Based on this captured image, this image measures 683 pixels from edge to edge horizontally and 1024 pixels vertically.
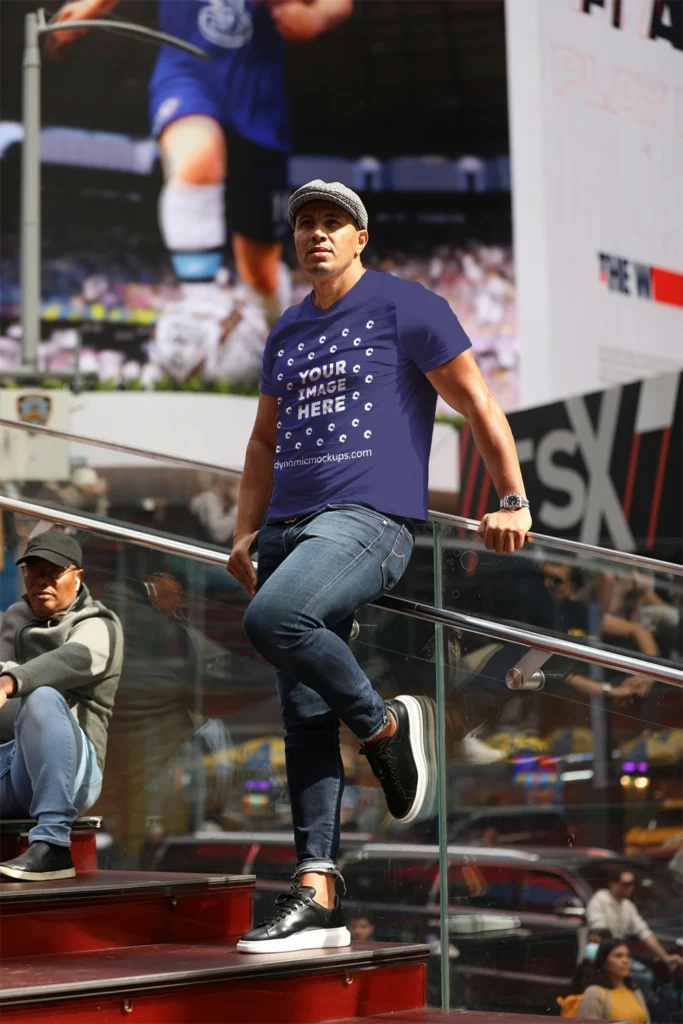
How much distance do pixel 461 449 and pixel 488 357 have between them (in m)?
13.2

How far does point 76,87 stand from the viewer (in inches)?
1065

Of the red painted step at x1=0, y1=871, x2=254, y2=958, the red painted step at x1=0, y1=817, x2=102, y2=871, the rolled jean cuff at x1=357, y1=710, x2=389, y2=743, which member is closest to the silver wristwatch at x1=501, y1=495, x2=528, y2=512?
the rolled jean cuff at x1=357, y1=710, x2=389, y2=743

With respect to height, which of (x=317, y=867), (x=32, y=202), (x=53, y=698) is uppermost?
(x=32, y=202)

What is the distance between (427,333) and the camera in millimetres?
3229

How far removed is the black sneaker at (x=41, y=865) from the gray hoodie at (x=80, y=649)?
508 mm

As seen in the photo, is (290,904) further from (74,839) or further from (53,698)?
(74,839)

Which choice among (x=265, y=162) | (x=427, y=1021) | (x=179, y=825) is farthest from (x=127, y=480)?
(x=265, y=162)

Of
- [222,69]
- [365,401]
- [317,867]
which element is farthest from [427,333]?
[222,69]

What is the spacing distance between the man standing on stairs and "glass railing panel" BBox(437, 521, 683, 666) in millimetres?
517

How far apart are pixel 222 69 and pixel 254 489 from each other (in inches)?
989

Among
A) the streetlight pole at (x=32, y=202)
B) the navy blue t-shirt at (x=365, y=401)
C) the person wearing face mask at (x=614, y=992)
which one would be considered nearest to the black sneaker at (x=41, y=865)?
the navy blue t-shirt at (x=365, y=401)

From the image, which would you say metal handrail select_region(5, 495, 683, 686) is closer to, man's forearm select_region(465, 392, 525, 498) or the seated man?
the seated man

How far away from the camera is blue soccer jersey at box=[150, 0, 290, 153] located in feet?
88.3

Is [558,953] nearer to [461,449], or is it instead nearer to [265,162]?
[461,449]
